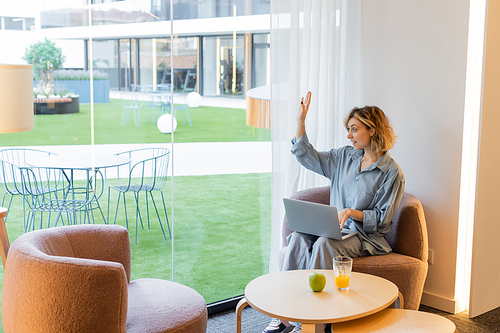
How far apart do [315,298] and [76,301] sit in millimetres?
1002

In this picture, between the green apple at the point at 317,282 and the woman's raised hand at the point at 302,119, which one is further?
the woman's raised hand at the point at 302,119

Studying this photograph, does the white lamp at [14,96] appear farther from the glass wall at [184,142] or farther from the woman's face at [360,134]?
the woman's face at [360,134]

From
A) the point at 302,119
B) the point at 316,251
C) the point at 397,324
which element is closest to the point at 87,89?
the point at 302,119

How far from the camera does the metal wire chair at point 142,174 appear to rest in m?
3.07

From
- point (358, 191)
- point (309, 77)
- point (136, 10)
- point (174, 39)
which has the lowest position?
point (358, 191)

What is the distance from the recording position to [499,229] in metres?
3.40

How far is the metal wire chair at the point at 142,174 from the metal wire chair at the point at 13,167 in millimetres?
485

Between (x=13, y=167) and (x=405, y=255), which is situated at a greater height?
(x=13, y=167)

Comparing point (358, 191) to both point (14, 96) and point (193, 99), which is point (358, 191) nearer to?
point (193, 99)

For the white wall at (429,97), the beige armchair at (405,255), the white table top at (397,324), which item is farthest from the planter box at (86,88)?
the white wall at (429,97)

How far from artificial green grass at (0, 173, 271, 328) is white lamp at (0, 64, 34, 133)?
841 millimetres

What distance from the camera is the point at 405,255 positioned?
307 cm

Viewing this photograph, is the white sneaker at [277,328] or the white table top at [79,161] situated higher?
the white table top at [79,161]

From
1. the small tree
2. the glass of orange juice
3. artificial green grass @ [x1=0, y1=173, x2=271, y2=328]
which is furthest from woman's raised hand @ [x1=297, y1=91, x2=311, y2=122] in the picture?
the small tree
